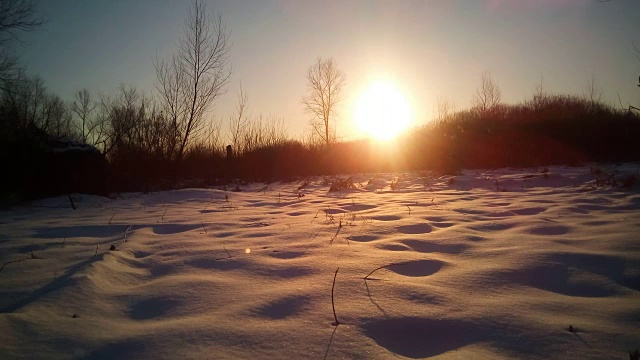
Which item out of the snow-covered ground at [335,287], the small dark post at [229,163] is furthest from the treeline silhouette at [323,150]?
the snow-covered ground at [335,287]

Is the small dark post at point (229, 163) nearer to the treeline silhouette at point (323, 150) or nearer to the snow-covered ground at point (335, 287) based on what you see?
the treeline silhouette at point (323, 150)

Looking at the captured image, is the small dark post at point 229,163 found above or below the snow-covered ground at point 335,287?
above

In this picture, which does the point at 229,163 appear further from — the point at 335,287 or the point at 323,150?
the point at 335,287

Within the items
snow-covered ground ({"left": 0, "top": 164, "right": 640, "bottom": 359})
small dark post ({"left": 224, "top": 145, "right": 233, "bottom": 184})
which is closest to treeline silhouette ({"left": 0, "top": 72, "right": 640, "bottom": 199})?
small dark post ({"left": 224, "top": 145, "right": 233, "bottom": 184})

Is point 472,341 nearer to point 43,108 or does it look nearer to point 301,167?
point 301,167

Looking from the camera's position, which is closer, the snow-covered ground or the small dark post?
the snow-covered ground

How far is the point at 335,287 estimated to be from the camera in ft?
5.49

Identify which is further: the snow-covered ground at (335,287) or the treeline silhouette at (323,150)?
the treeline silhouette at (323,150)

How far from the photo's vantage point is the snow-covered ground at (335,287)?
121 centimetres

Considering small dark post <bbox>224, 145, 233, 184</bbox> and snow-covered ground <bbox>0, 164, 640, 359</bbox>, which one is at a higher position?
small dark post <bbox>224, 145, 233, 184</bbox>

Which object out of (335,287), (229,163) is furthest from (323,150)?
(335,287)

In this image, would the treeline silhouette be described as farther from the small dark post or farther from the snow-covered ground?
the snow-covered ground

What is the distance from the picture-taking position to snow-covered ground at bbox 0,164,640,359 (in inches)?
47.8

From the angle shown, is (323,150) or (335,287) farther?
(323,150)
